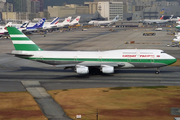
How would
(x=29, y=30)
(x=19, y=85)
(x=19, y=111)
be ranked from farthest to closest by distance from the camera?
(x=29, y=30) < (x=19, y=85) < (x=19, y=111)

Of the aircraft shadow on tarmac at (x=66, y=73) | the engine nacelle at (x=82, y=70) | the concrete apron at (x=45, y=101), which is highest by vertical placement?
the engine nacelle at (x=82, y=70)

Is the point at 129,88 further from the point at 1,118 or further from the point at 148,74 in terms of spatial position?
the point at 1,118

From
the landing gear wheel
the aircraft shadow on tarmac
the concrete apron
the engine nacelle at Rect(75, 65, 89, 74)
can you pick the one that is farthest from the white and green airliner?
the concrete apron

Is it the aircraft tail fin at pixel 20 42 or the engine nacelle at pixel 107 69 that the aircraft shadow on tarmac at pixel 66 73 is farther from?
the aircraft tail fin at pixel 20 42

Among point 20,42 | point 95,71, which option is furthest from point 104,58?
point 20,42

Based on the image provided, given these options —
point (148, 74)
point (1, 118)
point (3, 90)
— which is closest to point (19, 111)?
point (1, 118)

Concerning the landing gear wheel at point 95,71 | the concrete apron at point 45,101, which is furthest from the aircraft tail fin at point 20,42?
the landing gear wheel at point 95,71

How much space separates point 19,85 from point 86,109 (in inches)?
660

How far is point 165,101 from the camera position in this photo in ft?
134

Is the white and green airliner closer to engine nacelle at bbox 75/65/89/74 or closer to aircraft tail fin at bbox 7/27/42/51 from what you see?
aircraft tail fin at bbox 7/27/42/51

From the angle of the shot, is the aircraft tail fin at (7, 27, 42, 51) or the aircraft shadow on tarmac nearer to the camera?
the aircraft shadow on tarmac

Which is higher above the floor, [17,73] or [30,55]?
[30,55]

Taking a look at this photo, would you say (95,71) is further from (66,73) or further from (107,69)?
(66,73)

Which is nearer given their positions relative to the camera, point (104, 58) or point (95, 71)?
point (104, 58)
